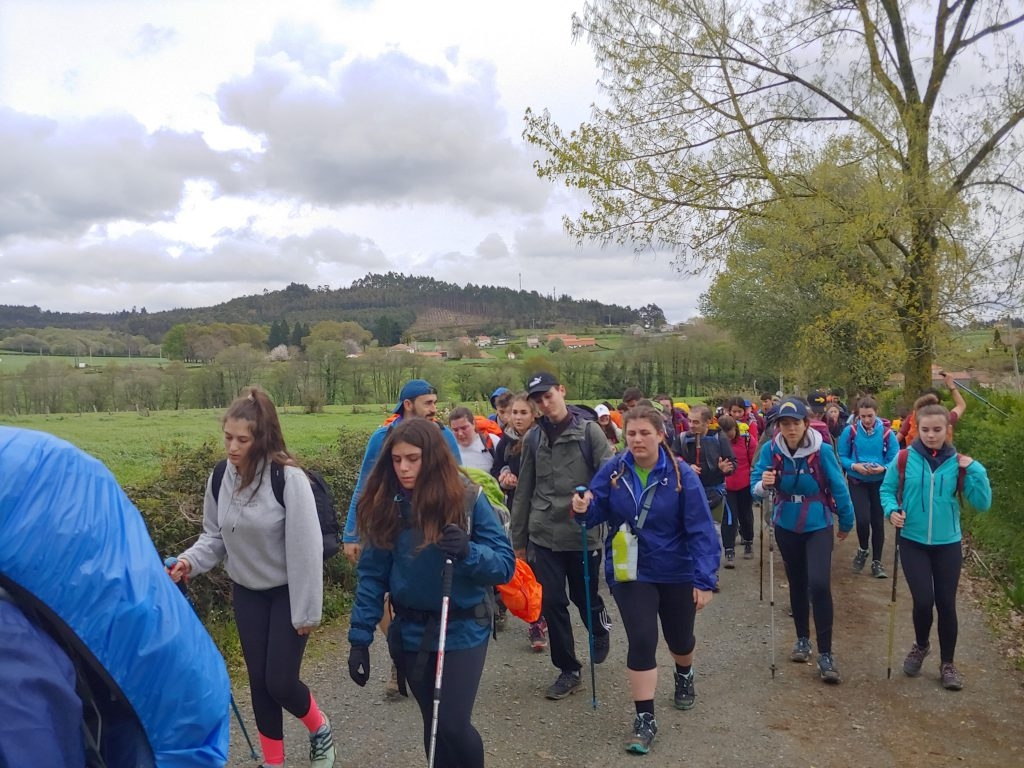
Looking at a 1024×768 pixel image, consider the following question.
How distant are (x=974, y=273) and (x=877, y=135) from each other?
Answer: 9.18ft

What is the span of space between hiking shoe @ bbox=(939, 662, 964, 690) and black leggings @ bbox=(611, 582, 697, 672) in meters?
2.19

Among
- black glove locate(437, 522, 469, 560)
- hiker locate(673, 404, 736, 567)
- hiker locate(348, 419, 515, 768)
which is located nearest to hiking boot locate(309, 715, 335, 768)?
hiker locate(348, 419, 515, 768)

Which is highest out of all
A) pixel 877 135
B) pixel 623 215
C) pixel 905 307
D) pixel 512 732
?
pixel 877 135

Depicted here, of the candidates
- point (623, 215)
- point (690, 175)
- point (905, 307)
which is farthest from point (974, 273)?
point (623, 215)

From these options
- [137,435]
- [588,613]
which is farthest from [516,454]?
[137,435]

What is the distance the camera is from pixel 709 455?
30.6ft

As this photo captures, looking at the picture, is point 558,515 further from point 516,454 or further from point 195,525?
point 195,525

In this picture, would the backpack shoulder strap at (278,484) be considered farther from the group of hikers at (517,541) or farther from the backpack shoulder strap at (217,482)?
the backpack shoulder strap at (217,482)

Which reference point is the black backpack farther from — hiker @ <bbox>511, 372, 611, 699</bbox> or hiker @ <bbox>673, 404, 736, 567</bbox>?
hiker @ <bbox>673, 404, 736, 567</bbox>

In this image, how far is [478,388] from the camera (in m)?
38.4

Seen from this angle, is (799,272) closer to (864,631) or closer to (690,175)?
(690,175)

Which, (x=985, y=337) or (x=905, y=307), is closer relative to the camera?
(x=905, y=307)

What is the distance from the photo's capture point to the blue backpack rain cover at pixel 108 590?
1.48m

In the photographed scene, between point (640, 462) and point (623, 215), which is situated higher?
point (623, 215)
